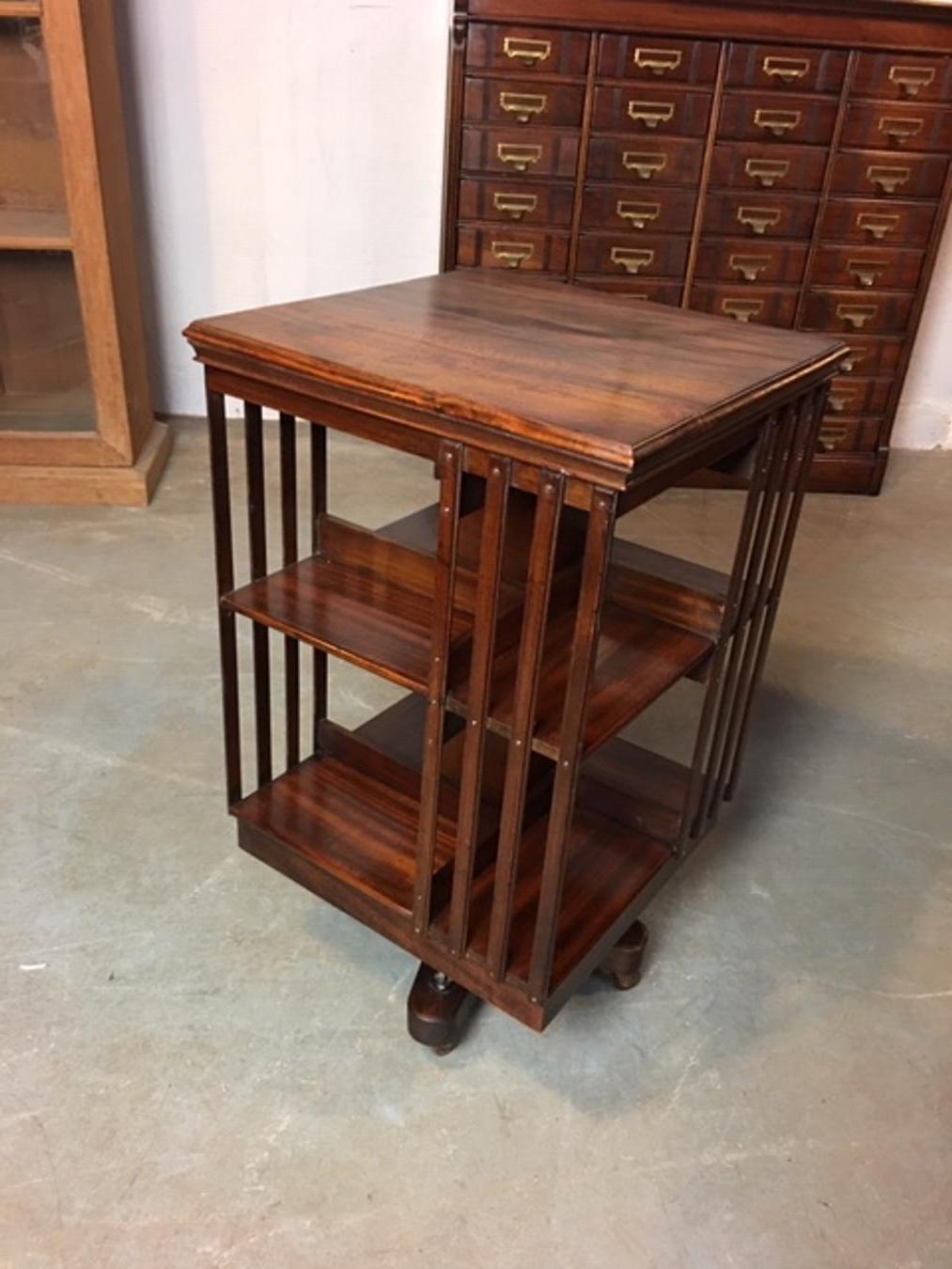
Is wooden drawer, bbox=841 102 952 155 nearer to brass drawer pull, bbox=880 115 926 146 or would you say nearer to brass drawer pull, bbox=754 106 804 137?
brass drawer pull, bbox=880 115 926 146

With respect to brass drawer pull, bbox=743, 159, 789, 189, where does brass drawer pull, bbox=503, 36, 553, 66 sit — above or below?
above

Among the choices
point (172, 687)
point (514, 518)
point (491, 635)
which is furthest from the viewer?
point (172, 687)

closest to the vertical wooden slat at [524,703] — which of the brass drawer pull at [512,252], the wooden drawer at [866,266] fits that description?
the brass drawer pull at [512,252]

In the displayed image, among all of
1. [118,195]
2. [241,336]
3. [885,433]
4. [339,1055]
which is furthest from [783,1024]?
[118,195]

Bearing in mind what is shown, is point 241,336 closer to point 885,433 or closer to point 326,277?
point 326,277

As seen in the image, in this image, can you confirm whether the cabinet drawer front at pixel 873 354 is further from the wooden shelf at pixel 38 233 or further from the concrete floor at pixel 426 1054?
the wooden shelf at pixel 38 233

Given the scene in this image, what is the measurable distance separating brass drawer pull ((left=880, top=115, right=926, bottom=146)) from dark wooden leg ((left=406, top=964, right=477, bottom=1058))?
7.71 ft

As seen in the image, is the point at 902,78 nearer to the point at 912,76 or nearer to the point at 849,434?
the point at 912,76

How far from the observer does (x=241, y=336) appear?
1.10 metres

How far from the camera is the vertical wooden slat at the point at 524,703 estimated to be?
93 centimetres

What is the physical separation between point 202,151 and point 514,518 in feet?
6.88

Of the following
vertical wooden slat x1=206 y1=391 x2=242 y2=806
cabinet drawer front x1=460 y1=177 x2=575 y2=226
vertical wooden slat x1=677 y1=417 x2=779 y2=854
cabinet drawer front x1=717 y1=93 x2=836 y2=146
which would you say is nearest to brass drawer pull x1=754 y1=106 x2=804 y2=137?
cabinet drawer front x1=717 y1=93 x2=836 y2=146

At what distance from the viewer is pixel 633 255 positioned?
2.65m

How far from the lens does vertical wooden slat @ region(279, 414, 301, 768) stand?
132 cm
